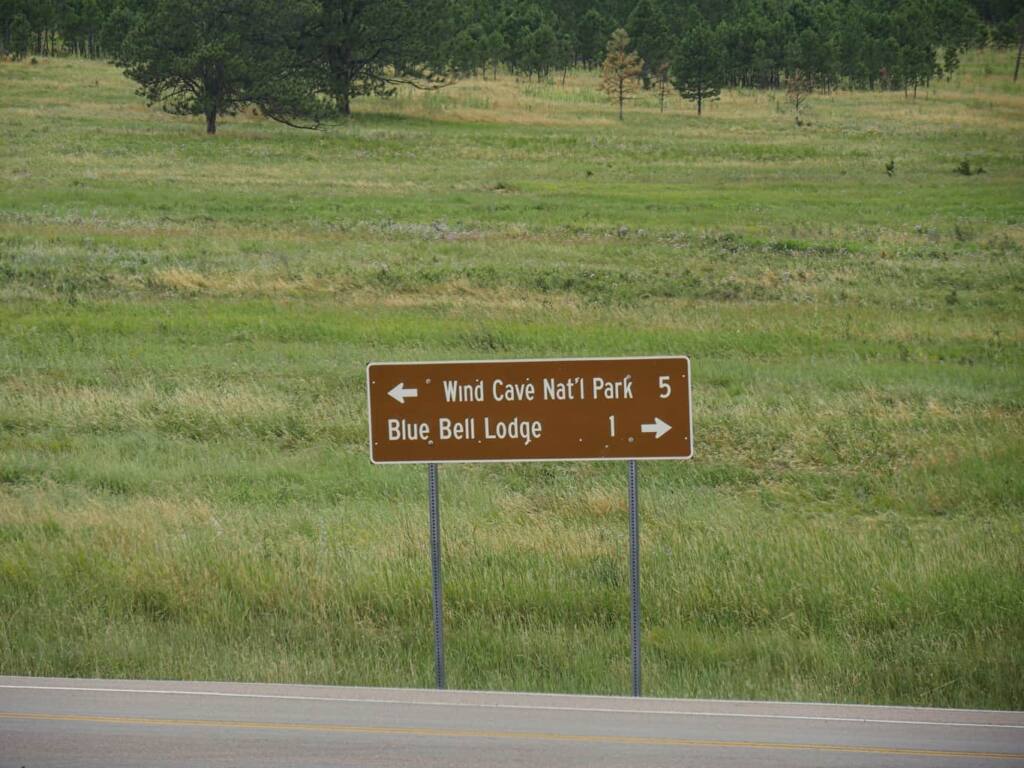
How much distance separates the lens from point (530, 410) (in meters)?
6.82

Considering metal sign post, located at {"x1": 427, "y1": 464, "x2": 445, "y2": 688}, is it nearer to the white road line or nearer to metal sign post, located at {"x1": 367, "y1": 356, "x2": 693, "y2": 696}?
metal sign post, located at {"x1": 367, "y1": 356, "x2": 693, "y2": 696}

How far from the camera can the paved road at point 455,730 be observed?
18.4ft

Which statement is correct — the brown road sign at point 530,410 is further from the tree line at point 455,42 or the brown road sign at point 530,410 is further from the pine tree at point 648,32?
the pine tree at point 648,32

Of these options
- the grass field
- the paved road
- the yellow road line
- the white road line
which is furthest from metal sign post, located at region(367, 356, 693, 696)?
the grass field

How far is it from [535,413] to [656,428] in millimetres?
588

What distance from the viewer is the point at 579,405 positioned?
22.3 feet

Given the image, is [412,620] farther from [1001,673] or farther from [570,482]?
[570,482]

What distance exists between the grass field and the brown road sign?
1.38 m

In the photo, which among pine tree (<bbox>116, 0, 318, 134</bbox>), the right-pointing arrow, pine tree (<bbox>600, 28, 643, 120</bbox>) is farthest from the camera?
pine tree (<bbox>600, 28, 643, 120</bbox>)

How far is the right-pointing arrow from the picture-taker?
673 centimetres

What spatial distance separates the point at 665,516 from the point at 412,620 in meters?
3.24

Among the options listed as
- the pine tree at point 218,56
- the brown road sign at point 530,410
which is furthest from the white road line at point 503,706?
the pine tree at point 218,56

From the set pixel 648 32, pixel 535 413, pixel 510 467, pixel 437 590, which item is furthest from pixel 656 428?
pixel 648 32

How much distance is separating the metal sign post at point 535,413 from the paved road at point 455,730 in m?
0.65
